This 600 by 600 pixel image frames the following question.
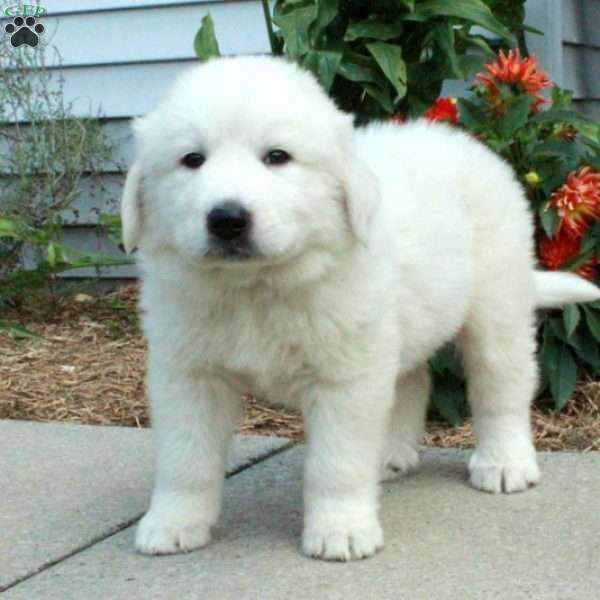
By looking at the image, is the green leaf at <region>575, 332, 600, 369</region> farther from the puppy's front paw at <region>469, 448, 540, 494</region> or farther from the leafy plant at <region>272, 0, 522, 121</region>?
the leafy plant at <region>272, 0, 522, 121</region>

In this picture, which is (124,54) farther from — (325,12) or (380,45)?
(380,45)

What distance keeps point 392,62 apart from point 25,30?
9.75 ft

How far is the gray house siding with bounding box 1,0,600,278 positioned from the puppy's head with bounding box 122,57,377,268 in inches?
139

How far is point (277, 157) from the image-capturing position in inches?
127

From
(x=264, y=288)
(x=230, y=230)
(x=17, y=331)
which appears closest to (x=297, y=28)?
(x=17, y=331)

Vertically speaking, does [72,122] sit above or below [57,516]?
above

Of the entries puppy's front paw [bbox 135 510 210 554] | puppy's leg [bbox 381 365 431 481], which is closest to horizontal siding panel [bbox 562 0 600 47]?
puppy's leg [bbox 381 365 431 481]

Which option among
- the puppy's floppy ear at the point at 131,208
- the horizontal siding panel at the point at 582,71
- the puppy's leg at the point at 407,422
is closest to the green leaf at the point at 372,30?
the horizontal siding panel at the point at 582,71

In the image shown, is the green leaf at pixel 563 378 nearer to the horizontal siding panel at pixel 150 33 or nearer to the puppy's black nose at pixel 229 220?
the puppy's black nose at pixel 229 220

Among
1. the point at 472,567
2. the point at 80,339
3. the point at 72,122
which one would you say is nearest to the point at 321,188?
the point at 472,567

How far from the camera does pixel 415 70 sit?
18.1 ft

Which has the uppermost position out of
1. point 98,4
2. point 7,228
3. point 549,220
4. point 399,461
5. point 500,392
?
point 98,4

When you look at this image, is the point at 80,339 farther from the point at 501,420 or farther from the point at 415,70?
the point at 501,420

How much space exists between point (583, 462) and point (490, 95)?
5.53ft
